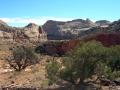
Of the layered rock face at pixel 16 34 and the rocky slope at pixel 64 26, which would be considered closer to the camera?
the layered rock face at pixel 16 34

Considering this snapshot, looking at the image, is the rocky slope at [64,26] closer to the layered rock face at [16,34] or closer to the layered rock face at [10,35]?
the layered rock face at [16,34]

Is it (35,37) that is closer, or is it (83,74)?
(83,74)

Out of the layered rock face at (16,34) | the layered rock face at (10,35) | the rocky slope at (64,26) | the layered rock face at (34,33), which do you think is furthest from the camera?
the rocky slope at (64,26)

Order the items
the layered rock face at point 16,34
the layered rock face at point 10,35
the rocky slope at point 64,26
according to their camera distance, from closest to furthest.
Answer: the layered rock face at point 10,35 < the layered rock face at point 16,34 < the rocky slope at point 64,26

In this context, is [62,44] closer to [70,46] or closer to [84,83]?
[70,46]

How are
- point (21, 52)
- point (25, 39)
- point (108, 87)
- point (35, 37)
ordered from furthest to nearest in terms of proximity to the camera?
1. point (35, 37)
2. point (25, 39)
3. point (21, 52)
4. point (108, 87)

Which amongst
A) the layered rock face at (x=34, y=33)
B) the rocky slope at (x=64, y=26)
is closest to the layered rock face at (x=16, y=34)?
the layered rock face at (x=34, y=33)

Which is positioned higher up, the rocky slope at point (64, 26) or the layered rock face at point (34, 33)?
the rocky slope at point (64, 26)

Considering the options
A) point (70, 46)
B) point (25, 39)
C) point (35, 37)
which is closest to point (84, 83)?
point (70, 46)

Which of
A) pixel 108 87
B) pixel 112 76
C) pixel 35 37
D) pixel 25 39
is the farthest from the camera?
pixel 35 37

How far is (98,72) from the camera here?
39.4 feet

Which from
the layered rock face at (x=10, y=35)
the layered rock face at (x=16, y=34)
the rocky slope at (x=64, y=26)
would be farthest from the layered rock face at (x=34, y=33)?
the rocky slope at (x=64, y=26)

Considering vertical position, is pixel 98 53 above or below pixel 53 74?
above

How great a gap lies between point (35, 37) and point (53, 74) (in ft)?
292
